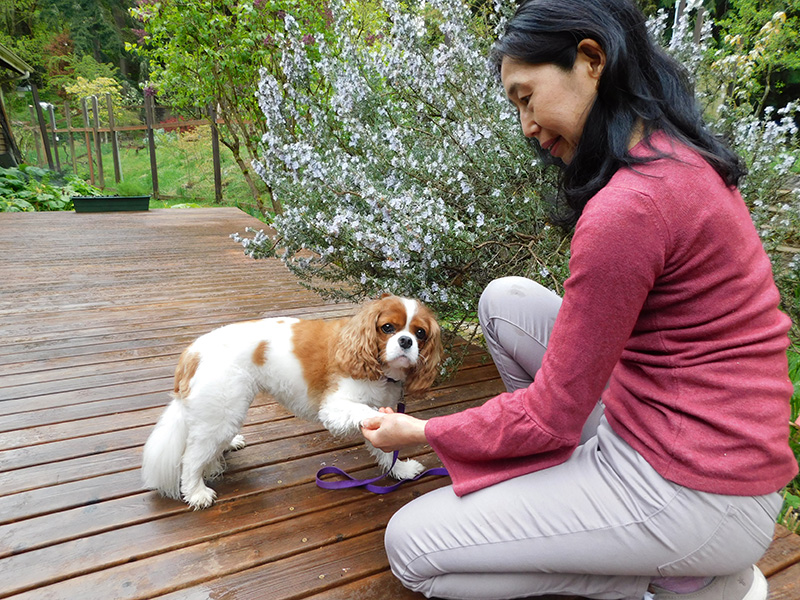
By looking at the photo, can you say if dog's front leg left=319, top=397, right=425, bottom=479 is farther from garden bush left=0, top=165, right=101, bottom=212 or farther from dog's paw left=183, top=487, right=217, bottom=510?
garden bush left=0, top=165, right=101, bottom=212

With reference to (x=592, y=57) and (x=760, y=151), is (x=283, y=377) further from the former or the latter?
(x=760, y=151)

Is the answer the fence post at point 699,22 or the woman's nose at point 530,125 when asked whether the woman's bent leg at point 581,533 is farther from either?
the fence post at point 699,22

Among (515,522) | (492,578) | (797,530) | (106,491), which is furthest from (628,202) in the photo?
(106,491)

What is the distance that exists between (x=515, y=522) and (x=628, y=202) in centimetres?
78

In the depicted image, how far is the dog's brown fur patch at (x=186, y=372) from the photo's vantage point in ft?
6.04

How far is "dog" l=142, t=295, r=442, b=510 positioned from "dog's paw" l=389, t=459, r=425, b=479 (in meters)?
0.03

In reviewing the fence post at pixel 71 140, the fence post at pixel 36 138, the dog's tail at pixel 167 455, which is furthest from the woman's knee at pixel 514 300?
the fence post at pixel 36 138

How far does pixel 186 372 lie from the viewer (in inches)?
73.3

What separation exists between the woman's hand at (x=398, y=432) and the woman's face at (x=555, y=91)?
796 mm

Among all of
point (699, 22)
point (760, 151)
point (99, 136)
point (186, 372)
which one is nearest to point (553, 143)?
point (186, 372)

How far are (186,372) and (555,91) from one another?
146cm

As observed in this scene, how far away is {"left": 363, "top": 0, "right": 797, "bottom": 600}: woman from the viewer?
110cm

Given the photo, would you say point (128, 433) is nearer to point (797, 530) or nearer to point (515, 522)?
point (515, 522)

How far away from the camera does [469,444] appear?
51.4 inches
